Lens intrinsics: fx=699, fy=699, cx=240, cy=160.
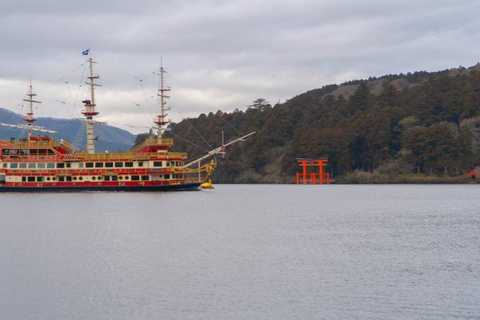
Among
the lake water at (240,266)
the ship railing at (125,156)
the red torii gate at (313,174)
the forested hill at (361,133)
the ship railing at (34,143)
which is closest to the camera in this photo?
the lake water at (240,266)

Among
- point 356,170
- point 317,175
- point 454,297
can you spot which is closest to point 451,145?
point 356,170

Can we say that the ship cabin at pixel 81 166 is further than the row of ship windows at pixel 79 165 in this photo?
No

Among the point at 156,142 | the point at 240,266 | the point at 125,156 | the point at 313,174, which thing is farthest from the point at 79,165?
the point at 240,266

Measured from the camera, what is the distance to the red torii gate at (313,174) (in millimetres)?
138625

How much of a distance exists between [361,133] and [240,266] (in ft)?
Result: 341

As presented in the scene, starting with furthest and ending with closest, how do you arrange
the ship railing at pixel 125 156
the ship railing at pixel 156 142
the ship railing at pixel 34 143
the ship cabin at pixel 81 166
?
the ship railing at pixel 34 143
the ship cabin at pixel 81 166
the ship railing at pixel 156 142
the ship railing at pixel 125 156

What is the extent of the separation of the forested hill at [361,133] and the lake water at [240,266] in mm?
62008

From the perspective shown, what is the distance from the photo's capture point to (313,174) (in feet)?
468

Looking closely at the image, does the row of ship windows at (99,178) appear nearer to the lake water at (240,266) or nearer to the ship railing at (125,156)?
the ship railing at (125,156)

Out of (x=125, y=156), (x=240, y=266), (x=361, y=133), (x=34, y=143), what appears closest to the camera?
(x=240, y=266)

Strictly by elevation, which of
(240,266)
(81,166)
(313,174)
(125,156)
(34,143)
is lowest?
(240,266)

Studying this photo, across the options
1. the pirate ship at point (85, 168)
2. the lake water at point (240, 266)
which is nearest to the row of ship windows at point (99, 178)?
the pirate ship at point (85, 168)

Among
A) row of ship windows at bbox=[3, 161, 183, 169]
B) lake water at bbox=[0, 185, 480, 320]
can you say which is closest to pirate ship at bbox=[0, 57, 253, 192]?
row of ship windows at bbox=[3, 161, 183, 169]

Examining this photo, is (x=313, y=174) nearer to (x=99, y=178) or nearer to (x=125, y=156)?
(x=125, y=156)
